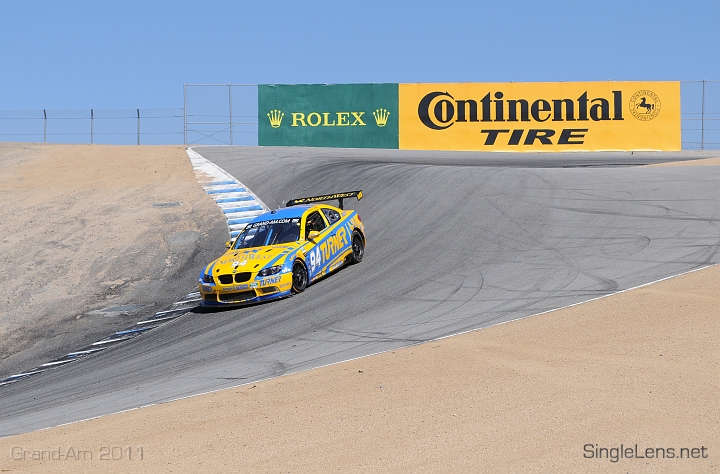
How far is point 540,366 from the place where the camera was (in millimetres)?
8969

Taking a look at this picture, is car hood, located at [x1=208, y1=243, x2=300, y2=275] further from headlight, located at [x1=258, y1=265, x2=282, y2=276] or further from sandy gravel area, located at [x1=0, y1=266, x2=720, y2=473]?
sandy gravel area, located at [x1=0, y1=266, x2=720, y2=473]

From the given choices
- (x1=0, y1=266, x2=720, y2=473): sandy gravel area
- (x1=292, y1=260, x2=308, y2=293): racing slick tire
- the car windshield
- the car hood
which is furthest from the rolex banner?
(x1=0, y1=266, x2=720, y2=473): sandy gravel area

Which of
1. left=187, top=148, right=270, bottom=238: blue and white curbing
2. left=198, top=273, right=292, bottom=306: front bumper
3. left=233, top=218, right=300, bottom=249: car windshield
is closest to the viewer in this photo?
left=198, top=273, right=292, bottom=306: front bumper

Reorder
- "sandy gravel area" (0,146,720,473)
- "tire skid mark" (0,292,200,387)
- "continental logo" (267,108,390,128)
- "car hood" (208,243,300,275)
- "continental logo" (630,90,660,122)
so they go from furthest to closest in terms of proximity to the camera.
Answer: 1. "continental logo" (267,108,390,128)
2. "continental logo" (630,90,660,122)
3. "car hood" (208,243,300,275)
4. "tire skid mark" (0,292,200,387)
5. "sandy gravel area" (0,146,720,473)

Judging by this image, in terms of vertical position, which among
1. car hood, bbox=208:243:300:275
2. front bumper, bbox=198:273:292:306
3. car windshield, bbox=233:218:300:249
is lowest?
front bumper, bbox=198:273:292:306

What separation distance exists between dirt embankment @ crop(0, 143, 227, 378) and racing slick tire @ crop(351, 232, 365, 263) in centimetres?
317

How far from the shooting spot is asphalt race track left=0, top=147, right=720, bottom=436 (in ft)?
35.4

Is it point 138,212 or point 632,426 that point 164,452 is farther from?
point 138,212

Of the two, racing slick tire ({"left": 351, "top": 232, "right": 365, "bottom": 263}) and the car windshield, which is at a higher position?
the car windshield

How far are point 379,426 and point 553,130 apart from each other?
2680cm

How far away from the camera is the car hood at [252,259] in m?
14.7

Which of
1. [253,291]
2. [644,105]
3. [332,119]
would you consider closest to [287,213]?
[253,291]

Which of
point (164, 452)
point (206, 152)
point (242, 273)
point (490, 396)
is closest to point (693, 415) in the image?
point (490, 396)

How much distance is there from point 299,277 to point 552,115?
2037 cm
